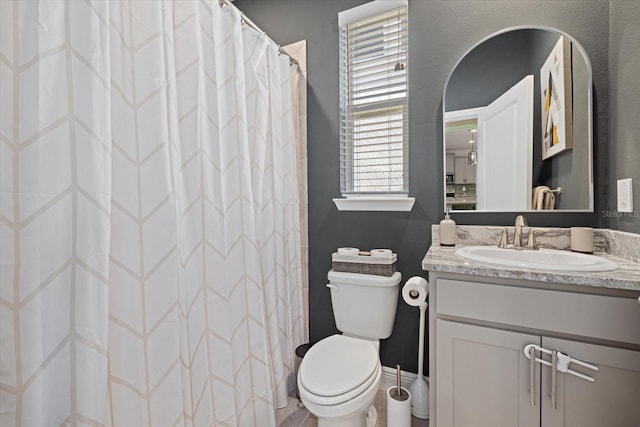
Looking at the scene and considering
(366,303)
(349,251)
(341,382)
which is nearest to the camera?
(341,382)

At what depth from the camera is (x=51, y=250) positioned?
0.77m

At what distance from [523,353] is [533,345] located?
0.04m

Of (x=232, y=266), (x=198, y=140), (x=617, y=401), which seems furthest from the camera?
(x=232, y=266)

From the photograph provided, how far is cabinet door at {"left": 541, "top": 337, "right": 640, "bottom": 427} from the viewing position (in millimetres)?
908

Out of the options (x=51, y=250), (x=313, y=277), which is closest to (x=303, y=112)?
(x=313, y=277)

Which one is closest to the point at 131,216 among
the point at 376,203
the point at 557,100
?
the point at 376,203

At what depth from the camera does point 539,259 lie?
4.37 ft

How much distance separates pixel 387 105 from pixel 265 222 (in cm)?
102

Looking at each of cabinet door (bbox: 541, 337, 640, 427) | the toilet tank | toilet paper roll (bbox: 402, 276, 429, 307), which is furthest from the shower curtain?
cabinet door (bbox: 541, 337, 640, 427)

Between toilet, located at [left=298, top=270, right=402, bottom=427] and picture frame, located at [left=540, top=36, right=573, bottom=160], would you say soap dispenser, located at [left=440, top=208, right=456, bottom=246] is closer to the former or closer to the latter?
toilet, located at [left=298, top=270, right=402, bottom=427]

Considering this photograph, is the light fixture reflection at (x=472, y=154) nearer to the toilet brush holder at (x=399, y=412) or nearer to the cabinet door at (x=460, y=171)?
the cabinet door at (x=460, y=171)

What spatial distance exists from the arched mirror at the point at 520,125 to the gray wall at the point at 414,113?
52mm

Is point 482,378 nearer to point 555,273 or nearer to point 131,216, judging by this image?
point 555,273

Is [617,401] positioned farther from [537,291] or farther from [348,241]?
[348,241]
